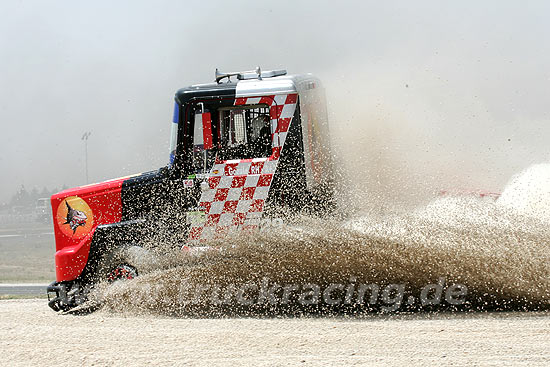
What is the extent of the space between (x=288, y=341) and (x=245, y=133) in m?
2.37

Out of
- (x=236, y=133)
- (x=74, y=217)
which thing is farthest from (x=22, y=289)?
(x=236, y=133)

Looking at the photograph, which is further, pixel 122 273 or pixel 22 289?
pixel 22 289

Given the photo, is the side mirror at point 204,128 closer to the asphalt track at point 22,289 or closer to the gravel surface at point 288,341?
the gravel surface at point 288,341

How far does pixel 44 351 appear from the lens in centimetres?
526

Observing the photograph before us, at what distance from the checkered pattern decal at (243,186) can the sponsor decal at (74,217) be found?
1429 mm

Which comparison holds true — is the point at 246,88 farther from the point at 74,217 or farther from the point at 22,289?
the point at 22,289

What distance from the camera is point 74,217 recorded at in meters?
7.13

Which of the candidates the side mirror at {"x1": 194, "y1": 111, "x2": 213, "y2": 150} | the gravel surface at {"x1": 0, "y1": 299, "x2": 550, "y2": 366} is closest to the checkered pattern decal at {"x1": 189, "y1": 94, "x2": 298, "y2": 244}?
the side mirror at {"x1": 194, "y1": 111, "x2": 213, "y2": 150}

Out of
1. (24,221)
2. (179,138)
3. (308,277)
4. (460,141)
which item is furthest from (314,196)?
(24,221)

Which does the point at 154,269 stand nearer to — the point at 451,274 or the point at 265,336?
the point at 265,336

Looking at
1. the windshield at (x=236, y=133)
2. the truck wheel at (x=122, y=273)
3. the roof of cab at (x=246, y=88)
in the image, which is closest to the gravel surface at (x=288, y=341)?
the truck wheel at (x=122, y=273)

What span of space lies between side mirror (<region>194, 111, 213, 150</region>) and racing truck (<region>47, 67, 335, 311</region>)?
1 cm

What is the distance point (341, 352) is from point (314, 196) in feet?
7.03

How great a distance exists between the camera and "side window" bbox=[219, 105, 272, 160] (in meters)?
6.41
